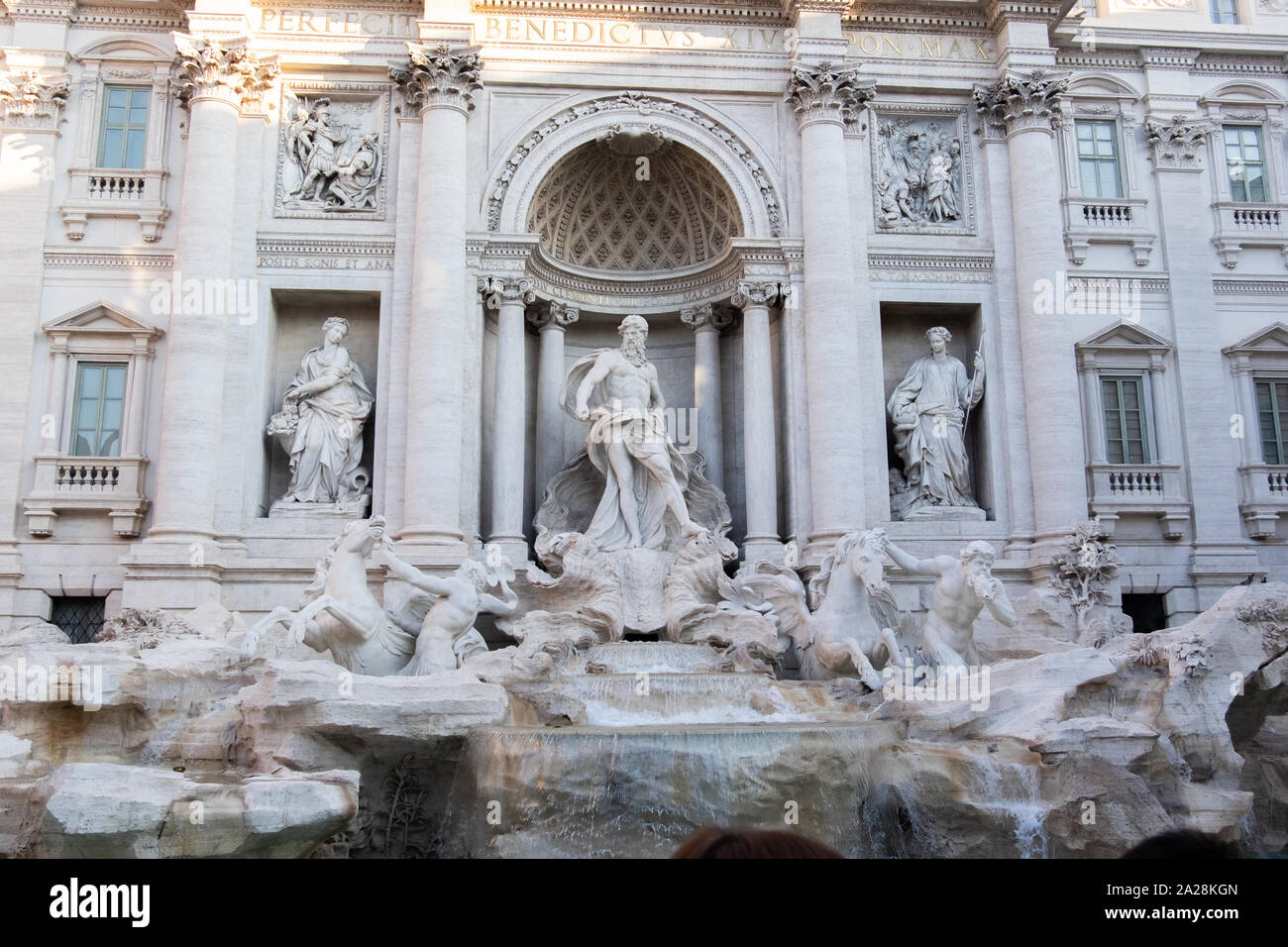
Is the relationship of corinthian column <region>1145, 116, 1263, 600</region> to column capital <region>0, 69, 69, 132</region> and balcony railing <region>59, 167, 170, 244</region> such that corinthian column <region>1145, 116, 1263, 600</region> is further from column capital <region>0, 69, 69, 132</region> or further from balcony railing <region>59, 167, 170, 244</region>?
column capital <region>0, 69, 69, 132</region>

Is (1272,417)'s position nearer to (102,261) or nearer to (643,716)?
(643,716)

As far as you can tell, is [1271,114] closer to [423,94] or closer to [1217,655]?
[1217,655]

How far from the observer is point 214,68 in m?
17.2

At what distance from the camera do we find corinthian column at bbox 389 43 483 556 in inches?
640

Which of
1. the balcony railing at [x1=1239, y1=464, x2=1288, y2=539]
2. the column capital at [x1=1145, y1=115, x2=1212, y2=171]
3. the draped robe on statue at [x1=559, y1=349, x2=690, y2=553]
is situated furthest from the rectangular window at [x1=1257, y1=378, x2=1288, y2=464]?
the draped robe on statue at [x1=559, y1=349, x2=690, y2=553]

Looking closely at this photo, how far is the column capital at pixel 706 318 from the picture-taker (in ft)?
62.2

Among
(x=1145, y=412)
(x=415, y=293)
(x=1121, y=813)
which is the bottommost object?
(x=1121, y=813)

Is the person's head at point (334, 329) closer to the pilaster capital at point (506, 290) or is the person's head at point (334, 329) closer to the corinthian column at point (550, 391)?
the pilaster capital at point (506, 290)

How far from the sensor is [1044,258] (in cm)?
1797

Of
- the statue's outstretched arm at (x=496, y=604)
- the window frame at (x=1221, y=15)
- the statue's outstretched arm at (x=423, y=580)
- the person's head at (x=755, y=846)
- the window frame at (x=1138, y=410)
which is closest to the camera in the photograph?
the person's head at (x=755, y=846)

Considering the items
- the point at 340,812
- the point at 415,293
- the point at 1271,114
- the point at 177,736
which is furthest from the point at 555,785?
the point at 1271,114

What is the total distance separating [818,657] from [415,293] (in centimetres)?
862

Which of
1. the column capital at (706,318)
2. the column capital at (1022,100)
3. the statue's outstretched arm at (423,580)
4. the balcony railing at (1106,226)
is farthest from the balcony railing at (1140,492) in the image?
the statue's outstretched arm at (423,580)

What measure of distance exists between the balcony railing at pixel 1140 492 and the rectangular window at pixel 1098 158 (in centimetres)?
519
